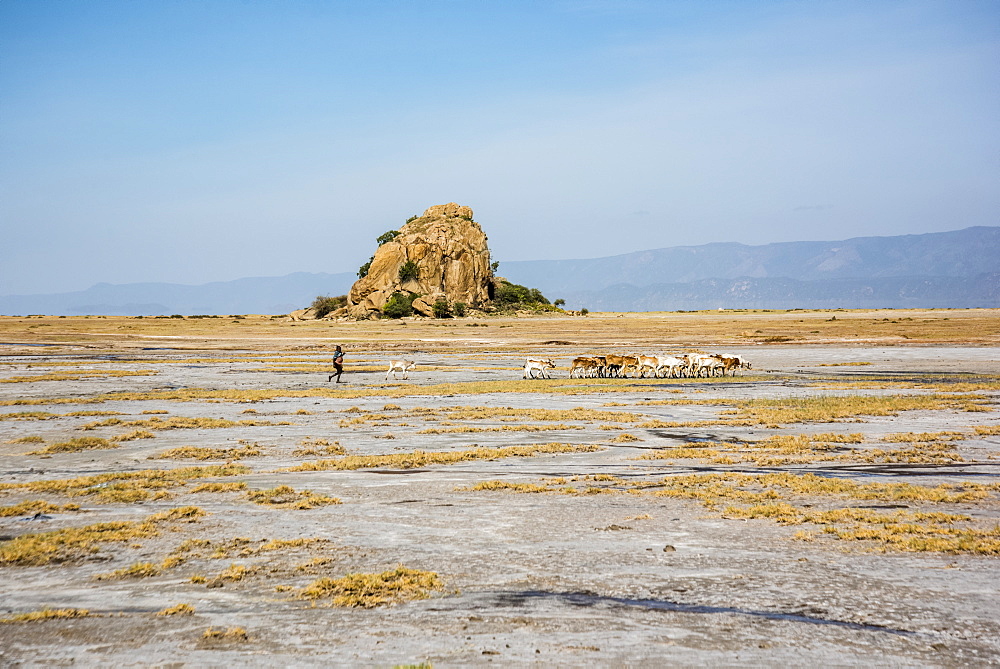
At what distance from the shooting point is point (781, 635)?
797 centimetres

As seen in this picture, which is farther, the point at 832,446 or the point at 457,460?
the point at 832,446

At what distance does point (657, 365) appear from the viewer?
3988 centimetres

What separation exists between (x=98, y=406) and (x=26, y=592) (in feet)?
64.9

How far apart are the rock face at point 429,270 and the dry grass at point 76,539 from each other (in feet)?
292

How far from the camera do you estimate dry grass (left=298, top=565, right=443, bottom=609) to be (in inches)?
355

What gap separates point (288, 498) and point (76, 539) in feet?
11.4

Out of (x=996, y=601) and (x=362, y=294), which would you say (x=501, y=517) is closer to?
(x=996, y=601)

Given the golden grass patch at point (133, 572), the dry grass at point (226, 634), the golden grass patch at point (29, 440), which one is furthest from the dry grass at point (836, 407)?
the golden grass patch at point (29, 440)

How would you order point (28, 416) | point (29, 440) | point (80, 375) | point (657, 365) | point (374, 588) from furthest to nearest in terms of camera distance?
1. point (657, 365)
2. point (80, 375)
3. point (28, 416)
4. point (29, 440)
5. point (374, 588)

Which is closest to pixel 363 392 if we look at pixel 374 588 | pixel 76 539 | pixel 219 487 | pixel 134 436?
pixel 134 436

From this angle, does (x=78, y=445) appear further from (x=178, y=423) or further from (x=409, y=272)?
(x=409, y=272)

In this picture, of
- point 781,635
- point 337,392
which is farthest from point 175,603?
point 337,392

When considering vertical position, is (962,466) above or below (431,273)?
below

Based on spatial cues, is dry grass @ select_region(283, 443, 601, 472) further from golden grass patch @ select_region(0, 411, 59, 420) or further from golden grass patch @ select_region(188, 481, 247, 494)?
golden grass patch @ select_region(0, 411, 59, 420)
